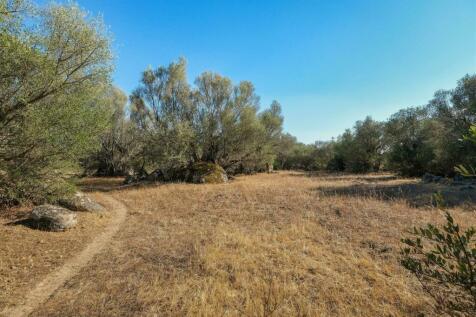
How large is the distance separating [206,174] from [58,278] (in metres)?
17.9

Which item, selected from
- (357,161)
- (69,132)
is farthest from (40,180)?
(357,161)

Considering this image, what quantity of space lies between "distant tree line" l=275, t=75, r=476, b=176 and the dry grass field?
3.39 m

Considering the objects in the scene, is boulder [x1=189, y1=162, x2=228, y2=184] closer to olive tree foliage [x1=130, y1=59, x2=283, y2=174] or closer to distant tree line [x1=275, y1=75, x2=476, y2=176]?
olive tree foliage [x1=130, y1=59, x2=283, y2=174]

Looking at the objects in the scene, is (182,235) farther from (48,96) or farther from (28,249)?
(48,96)

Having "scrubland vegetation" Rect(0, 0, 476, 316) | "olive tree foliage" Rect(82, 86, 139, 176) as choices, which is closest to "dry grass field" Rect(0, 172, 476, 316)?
"scrubland vegetation" Rect(0, 0, 476, 316)

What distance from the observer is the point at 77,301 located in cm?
523

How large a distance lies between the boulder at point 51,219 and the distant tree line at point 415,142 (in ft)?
43.0

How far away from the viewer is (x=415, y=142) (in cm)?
3212

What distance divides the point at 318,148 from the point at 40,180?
201ft

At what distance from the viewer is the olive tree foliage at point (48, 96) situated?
8234 mm

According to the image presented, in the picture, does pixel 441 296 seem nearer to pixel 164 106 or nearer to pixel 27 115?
pixel 27 115

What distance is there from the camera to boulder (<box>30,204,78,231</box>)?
32.1ft

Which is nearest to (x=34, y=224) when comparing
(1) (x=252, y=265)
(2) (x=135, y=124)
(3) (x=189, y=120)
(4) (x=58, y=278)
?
(4) (x=58, y=278)

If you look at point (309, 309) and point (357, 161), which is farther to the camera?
point (357, 161)
